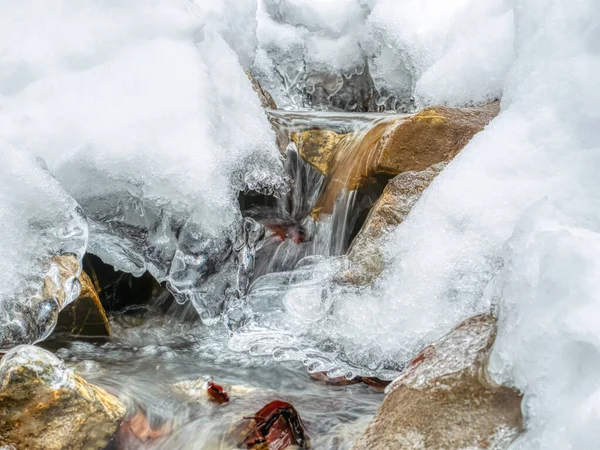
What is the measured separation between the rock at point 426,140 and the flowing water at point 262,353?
16cm

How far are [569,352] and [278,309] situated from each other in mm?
1962

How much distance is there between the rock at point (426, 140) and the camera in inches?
137

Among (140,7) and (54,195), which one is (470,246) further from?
(140,7)

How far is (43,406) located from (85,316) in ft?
3.31


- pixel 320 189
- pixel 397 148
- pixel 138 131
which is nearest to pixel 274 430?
pixel 138 131

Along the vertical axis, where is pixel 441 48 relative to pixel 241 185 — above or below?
above

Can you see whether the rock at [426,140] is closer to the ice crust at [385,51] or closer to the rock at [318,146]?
the rock at [318,146]

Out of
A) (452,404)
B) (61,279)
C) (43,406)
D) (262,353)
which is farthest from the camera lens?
(262,353)

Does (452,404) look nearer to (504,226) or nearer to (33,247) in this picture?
(504,226)

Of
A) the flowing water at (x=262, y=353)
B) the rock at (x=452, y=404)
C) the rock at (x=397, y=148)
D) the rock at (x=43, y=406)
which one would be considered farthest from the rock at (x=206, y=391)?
the rock at (x=397, y=148)

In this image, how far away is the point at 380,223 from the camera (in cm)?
308

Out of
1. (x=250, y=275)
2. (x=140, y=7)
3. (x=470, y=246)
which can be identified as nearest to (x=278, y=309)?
(x=250, y=275)

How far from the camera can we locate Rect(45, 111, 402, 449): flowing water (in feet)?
7.66

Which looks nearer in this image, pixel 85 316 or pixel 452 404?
pixel 452 404
